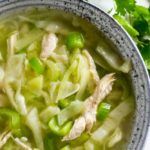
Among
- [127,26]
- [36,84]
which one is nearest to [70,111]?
[36,84]

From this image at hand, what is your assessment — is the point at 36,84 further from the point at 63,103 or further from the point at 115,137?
the point at 115,137

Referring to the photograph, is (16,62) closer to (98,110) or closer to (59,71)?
(59,71)

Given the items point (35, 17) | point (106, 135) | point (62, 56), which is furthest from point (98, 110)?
point (35, 17)

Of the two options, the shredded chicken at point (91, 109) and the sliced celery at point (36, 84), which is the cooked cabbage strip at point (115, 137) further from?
the sliced celery at point (36, 84)

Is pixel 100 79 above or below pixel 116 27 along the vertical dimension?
below

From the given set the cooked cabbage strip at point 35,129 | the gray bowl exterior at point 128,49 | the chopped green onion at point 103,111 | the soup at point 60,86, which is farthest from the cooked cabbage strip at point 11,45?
the chopped green onion at point 103,111

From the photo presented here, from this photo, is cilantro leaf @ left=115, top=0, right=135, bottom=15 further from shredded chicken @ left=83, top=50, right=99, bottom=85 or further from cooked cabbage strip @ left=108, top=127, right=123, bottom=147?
cooked cabbage strip @ left=108, top=127, right=123, bottom=147

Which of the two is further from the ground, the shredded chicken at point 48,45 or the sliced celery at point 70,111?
the shredded chicken at point 48,45
